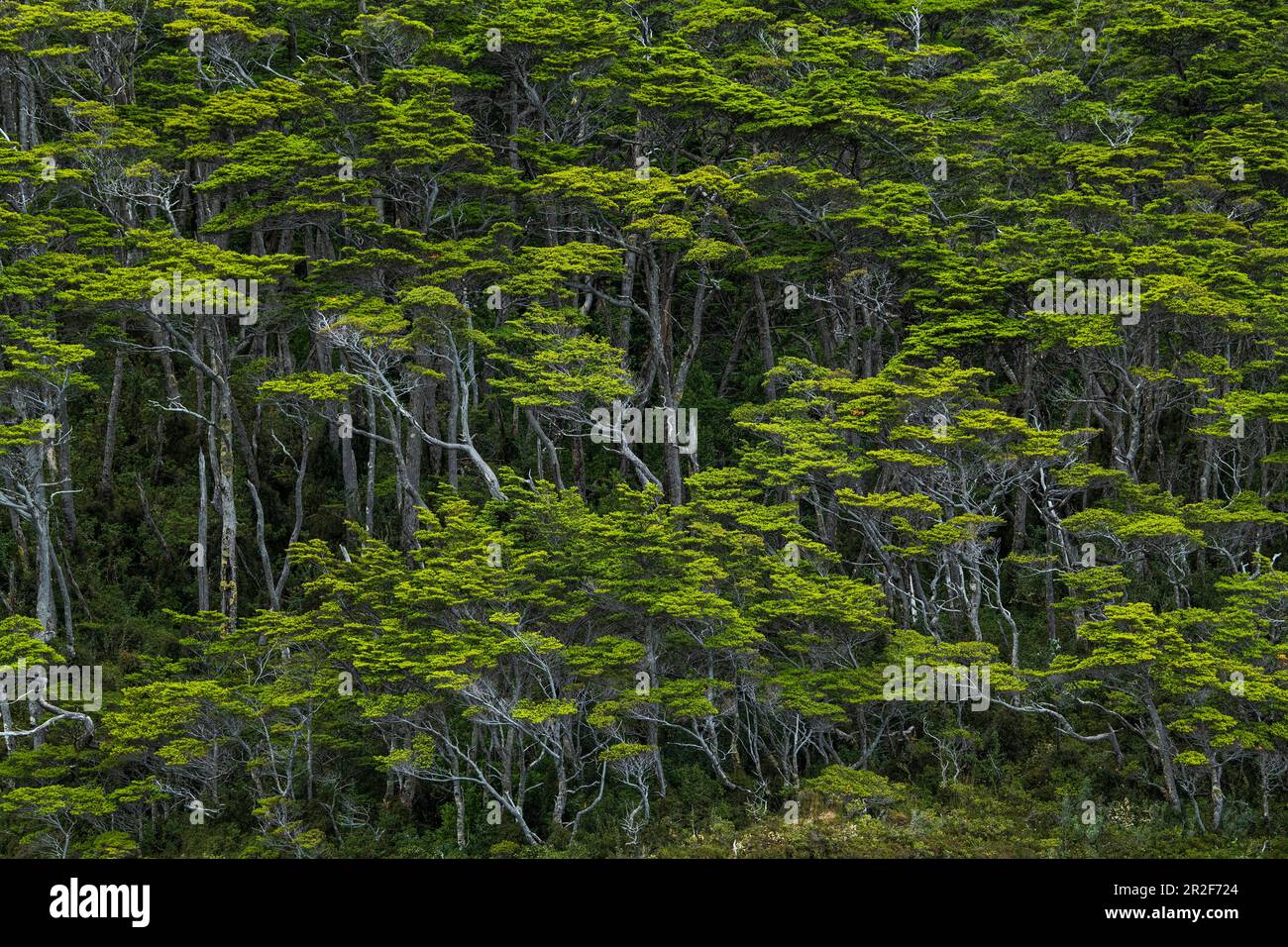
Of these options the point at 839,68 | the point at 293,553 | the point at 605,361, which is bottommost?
the point at 293,553

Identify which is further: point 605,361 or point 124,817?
point 605,361

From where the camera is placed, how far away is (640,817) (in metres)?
21.7

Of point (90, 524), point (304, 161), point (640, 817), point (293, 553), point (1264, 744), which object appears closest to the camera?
point (1264, 744)

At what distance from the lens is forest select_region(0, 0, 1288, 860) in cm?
2138

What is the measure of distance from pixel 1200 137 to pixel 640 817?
16953mm

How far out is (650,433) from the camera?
1029 inches

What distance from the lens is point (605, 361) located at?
2452 cm

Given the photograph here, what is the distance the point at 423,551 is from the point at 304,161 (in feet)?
26.5

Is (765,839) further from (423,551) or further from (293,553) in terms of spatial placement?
(293,553)

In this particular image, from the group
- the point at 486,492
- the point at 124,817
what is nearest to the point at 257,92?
the point at 486,492

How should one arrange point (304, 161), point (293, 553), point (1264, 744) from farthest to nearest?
point (304, 161)
point (293, 553)
point (1264, 744)

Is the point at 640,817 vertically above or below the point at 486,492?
below

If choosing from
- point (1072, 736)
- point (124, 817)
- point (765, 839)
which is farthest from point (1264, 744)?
point (124, 817)

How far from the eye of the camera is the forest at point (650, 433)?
21375 millimetres
